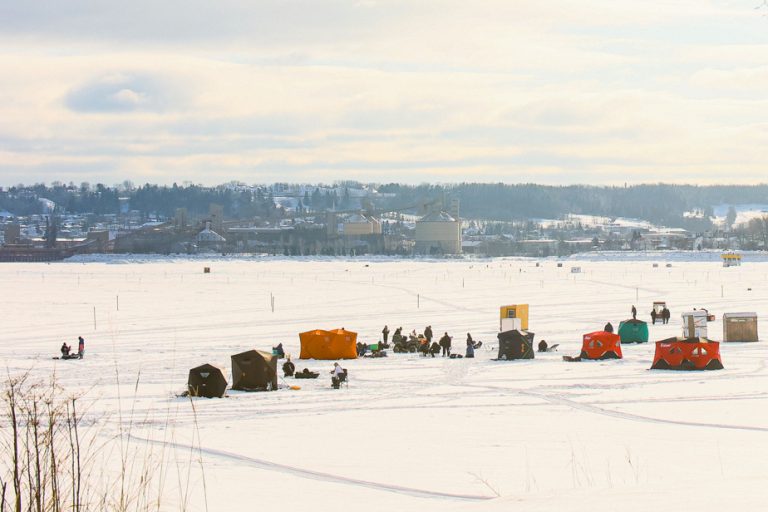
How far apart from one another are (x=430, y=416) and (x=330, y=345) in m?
10.8

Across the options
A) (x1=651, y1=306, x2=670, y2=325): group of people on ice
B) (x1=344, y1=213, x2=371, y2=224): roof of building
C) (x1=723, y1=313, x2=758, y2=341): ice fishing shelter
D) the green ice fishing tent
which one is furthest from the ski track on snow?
(x1=344, y1=213, x2=371, y2=224): roof of building

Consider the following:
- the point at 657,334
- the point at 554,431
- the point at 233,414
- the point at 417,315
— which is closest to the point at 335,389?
the point at 233,414

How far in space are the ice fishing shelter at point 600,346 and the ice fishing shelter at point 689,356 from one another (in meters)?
2.48

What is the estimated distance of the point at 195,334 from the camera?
131ft

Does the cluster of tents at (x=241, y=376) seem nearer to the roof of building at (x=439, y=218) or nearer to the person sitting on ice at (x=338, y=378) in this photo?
the person sitting on ice at (x=338, y=378)

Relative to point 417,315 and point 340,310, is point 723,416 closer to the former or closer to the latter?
point 417,315

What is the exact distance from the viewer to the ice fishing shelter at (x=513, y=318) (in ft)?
123

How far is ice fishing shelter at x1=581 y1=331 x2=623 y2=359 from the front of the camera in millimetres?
31016

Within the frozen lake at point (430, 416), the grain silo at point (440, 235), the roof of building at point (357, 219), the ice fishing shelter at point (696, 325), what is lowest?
the frozen lake at point (430, 416)

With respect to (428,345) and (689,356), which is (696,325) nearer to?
(689,356)

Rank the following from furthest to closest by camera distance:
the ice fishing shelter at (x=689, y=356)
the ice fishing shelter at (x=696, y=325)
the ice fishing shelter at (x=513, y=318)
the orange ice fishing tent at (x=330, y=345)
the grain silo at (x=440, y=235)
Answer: the grain silo at (x=440, y=235) < the ice fishing shelter at (x=513, y=318) < the ice fishing shelter at (x=696, y=325) < the orange ice fishing tent at (x=330, y=345) < the ice fishing shelter at (x=689, y=356)

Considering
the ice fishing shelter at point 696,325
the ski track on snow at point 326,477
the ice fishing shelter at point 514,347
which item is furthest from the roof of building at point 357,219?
the ski track on snow at point 326,477

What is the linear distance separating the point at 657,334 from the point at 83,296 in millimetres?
35841

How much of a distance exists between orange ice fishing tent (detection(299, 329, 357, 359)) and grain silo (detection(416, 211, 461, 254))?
140003 mm
